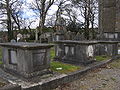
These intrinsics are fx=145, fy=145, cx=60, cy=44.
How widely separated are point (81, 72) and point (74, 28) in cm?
2293

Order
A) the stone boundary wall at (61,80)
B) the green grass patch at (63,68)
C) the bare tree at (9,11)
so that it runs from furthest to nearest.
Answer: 1. the bare tree at (9,11)
2. the green grass patch at (63,68)
3. the stone boundary wall at (61,80)

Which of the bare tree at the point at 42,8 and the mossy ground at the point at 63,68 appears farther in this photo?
the bare tree at the point at 42,8

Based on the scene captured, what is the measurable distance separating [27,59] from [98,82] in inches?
105

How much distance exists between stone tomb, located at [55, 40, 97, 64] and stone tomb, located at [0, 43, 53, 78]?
2.16 metres

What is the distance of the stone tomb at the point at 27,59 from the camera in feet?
15.4

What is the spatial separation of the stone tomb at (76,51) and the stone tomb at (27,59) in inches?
84.9

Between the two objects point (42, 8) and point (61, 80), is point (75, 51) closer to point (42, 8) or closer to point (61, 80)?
point (61, 80)

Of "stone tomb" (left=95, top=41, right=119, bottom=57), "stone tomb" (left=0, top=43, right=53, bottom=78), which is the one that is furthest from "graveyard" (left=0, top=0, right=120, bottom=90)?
"stone tomb" (left=95, top=41, right=119, bottom=57)

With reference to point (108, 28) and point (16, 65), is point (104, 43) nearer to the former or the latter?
point (16, 65)

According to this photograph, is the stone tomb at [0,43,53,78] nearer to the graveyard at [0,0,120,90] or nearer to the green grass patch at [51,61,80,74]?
Answer: the graveyard at [0,0,120,90]

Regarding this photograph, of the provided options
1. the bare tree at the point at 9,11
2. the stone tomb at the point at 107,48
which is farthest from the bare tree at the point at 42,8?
the stone tomb at the point at 107,48

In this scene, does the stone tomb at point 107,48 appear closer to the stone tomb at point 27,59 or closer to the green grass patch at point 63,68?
the green grass patch at point 63,68

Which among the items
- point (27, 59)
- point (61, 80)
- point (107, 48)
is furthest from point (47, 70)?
point (107, 48)

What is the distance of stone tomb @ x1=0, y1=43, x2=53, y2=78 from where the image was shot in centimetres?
469
